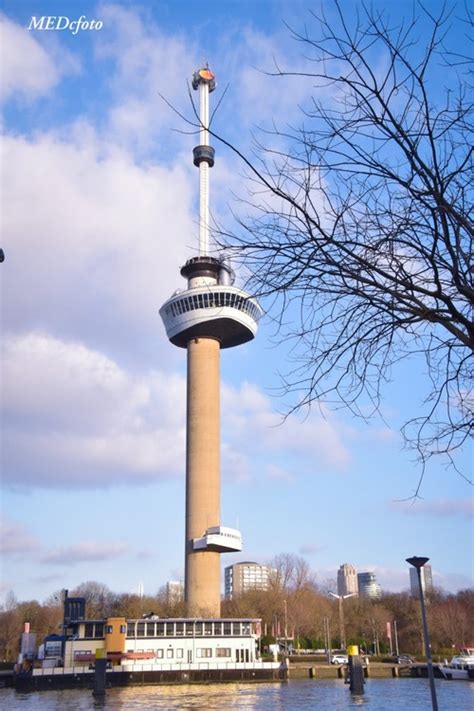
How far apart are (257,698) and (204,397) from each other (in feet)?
152

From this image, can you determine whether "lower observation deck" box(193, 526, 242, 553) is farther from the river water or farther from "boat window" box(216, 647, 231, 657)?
the river water

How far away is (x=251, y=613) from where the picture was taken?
4070 inches

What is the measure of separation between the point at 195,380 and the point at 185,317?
903 cm

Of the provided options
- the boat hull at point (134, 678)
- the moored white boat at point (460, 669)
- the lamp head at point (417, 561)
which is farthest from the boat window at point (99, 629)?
the lamp head at point (417, 561)

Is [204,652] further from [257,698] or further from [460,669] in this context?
[460,669]

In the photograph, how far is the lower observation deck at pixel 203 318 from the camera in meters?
91.2

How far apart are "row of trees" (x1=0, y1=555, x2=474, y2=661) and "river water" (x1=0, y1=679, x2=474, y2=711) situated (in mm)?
40042

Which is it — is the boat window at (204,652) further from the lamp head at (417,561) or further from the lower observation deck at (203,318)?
the lamp head at (417,561)

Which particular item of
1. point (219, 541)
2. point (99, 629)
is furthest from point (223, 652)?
point (219, 541)

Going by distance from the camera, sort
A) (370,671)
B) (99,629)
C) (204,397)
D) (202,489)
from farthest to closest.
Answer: (204,397) < (202,489) < (370,671) < (99,629)

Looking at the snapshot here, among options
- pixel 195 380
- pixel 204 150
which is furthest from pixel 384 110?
pixel 204 150

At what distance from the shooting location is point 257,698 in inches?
1780

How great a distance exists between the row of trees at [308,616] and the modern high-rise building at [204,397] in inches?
559

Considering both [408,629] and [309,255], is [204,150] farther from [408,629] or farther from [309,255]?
[309,255]
